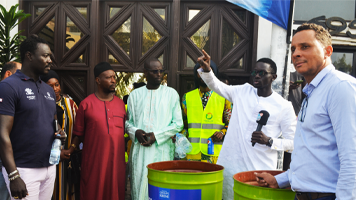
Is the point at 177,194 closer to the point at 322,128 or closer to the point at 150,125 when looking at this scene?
the point at 322,128

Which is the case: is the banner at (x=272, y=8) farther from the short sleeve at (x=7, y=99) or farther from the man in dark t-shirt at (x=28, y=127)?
the short sleeve at (x=7, y=99)

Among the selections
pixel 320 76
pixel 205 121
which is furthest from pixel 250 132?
pixel 320 76

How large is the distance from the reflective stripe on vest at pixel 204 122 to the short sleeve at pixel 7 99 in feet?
7.09

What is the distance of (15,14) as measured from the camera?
4754 millimetres

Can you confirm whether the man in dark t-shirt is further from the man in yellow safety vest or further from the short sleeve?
the man in yellow safety vest

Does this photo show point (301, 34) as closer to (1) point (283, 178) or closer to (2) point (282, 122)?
(1) point (283, 178)

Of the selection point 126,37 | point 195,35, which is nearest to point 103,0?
point 126,37

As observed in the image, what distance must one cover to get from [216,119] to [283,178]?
6.45 ft

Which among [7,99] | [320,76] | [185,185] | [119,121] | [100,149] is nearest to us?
[320,76]

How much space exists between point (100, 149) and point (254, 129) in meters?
1.91

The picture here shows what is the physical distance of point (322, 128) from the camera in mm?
1652

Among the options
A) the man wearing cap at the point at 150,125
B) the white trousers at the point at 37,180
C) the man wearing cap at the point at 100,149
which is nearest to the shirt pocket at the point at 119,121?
the man wearing cap at the point at 100,149

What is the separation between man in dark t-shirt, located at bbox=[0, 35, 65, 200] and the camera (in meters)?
2.51

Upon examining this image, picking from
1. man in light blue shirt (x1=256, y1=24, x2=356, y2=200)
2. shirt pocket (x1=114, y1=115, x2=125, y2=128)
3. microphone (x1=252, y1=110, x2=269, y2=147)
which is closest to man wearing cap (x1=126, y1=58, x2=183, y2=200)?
shirt pocket (x1=114, y1=115, x2=125, y2=128)
